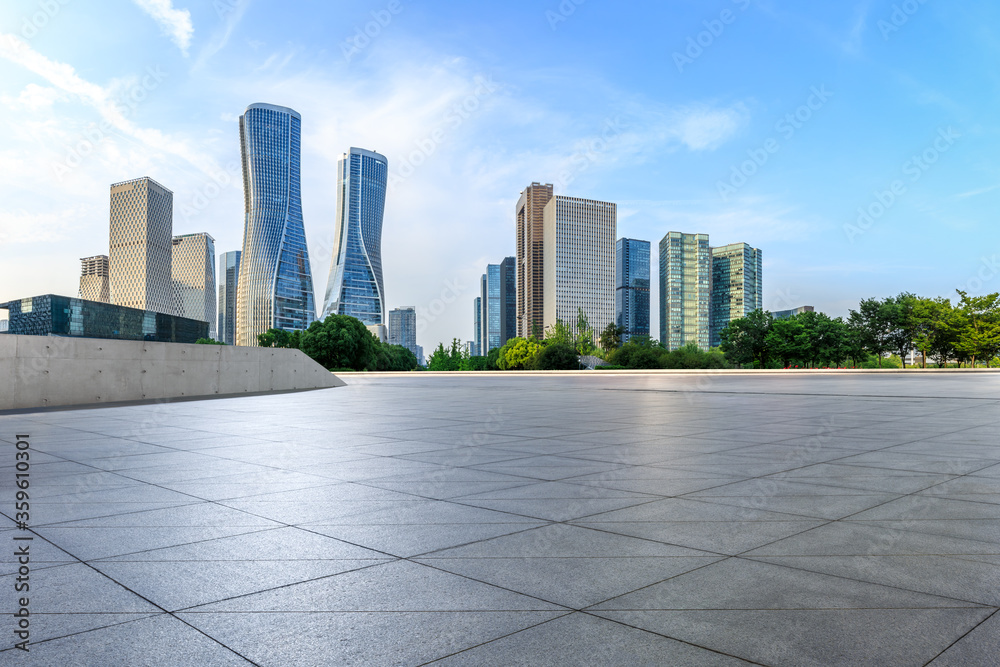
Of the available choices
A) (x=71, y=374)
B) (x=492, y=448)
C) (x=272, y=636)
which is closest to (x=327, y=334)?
(x=71, y=374)

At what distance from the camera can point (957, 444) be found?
26.6ft

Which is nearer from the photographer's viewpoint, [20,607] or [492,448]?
[20,607]

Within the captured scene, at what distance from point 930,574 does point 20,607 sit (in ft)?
13.9

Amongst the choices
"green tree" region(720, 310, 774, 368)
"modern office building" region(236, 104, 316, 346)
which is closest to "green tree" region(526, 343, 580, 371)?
"green tree" region(720, 310, 774, 368)

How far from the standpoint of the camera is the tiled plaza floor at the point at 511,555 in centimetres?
252

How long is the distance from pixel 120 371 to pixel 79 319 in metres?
114

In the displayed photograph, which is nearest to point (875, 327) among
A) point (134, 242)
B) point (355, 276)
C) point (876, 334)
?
point (876, 334)

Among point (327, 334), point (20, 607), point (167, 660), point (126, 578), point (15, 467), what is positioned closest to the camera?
point (167, 660)

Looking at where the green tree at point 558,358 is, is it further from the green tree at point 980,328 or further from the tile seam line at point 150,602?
the tile seam line at point 150,602

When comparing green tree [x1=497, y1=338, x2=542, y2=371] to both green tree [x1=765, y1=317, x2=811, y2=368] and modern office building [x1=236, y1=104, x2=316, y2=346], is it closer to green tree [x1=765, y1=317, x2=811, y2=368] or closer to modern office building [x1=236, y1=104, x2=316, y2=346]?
green tree [x1=765, y1=317, x2=811, y2=368]

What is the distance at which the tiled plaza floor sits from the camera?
2.52 meters

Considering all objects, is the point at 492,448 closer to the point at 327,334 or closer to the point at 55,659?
the point at 55,659

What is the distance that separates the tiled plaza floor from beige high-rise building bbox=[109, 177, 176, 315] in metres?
202

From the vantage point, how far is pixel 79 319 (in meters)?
112
